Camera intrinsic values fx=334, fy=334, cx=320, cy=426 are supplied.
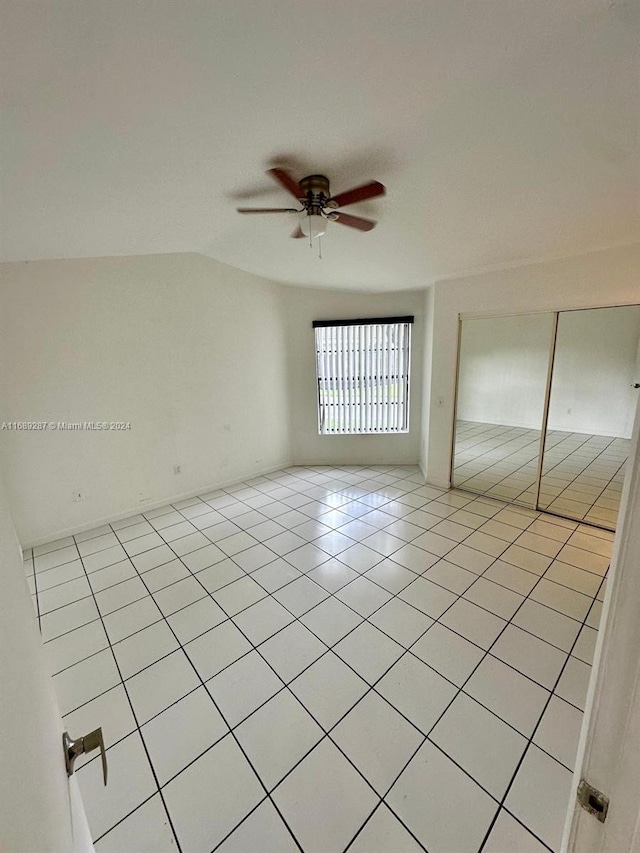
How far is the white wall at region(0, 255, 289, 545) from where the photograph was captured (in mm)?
2887

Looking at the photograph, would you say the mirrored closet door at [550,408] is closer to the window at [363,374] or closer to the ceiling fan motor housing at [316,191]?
the window at [363,374]

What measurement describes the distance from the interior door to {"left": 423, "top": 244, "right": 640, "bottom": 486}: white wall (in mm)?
3946

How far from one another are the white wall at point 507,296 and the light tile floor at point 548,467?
0.30 meters

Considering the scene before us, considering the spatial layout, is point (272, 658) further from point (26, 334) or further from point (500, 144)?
point (26, 334)

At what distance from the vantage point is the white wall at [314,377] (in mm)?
4613

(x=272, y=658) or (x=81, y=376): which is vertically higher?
(x=81, y=376)

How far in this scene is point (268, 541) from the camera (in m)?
3.10

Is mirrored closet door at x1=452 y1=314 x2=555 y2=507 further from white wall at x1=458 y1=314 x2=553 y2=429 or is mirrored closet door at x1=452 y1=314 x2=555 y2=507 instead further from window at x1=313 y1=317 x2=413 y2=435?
window at x1=313 y1=317 x2=413 y2=435

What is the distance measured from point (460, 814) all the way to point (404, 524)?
85.2 inches

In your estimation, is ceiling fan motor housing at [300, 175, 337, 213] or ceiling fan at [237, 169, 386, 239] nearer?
ceiling fan at [237, 169, 386, 239]

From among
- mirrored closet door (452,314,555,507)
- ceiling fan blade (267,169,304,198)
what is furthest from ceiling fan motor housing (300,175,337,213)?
mirrored closet door (452,314,555,507)

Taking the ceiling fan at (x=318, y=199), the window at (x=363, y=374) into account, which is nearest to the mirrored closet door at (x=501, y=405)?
the window at (x=363, y=374)

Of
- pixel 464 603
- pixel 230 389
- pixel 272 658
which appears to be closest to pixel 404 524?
pixel 464 603

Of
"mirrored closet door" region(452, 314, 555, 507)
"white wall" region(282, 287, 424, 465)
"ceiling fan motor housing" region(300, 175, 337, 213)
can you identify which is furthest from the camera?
"white wall" region(282, 287, 424, 465)
